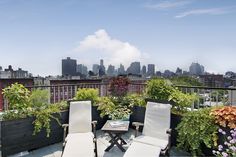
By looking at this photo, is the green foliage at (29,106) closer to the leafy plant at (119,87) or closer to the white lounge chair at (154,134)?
the white lounge chair at (154,134)

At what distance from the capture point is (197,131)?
15.5 feet

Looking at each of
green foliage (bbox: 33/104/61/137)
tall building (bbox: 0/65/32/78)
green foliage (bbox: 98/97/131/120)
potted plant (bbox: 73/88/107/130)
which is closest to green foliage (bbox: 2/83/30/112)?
green foliage (bbox: 33/104/61/137)

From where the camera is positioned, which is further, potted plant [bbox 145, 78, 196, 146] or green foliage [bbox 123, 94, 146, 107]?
green foliage [bbox 123, 94, 146, 107]

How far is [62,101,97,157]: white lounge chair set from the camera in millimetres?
4320

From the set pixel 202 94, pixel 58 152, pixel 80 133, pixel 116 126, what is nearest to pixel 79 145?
pixel 80 133

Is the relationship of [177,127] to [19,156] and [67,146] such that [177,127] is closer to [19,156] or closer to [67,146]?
[67,146]

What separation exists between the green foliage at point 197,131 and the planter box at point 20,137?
2.76m

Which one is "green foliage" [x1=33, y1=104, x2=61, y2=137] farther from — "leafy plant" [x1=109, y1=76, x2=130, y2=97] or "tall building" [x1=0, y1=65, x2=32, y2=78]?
"tall building" [x1=0, y1=65, x2=32, y2=78]

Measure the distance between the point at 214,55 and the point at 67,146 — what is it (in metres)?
8.78

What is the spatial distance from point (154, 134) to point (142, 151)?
945mm

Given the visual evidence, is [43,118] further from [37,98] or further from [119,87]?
[119,87]

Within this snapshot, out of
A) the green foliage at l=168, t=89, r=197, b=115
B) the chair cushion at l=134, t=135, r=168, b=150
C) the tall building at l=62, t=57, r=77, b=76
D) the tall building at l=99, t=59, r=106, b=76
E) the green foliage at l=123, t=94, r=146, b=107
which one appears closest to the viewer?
the chair cushion at l=134, t=135, r=168, b=150

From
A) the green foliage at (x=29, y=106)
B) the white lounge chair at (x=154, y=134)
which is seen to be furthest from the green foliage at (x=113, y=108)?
the green foliage at (x=29, y=106)

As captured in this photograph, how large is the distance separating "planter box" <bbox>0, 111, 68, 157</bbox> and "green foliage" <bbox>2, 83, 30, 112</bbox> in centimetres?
Answer: 30
